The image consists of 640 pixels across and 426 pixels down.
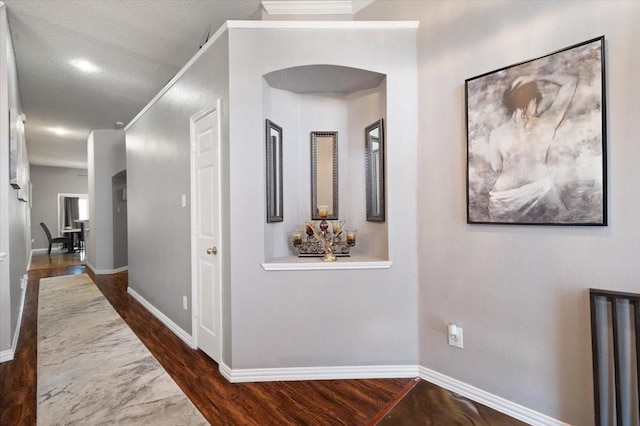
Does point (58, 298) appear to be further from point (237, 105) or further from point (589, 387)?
point (589, 387)

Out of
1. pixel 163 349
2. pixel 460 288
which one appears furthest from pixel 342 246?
pixel 163 349

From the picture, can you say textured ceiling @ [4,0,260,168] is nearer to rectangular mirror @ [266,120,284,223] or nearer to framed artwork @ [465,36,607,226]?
rectangular mirror @ [266,120,284,223]

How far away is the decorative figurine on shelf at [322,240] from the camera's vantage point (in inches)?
90.4

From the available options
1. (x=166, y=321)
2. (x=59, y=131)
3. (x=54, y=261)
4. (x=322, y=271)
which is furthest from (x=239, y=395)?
(x=54, y=261)

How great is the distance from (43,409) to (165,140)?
237 centimetres

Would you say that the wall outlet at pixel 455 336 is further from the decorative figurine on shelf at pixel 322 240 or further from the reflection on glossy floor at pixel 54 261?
the reflection on glossy floor at pixel 54 261

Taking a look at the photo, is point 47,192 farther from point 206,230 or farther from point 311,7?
point 311,7

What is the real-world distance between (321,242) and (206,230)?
95cm

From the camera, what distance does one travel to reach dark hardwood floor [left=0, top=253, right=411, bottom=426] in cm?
171

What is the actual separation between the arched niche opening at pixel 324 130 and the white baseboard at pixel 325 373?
77 centimetres

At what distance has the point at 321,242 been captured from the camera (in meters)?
2.32

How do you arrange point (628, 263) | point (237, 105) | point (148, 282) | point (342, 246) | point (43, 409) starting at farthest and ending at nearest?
point (148, 282) → point (342, 246) → point (237, 105) → point (43, 409) → point (628, 263)

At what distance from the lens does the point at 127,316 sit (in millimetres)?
3459

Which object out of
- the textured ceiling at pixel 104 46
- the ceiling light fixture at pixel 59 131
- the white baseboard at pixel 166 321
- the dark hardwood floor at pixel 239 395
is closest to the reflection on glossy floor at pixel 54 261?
the ceiling light fixture at pixel 59 131
